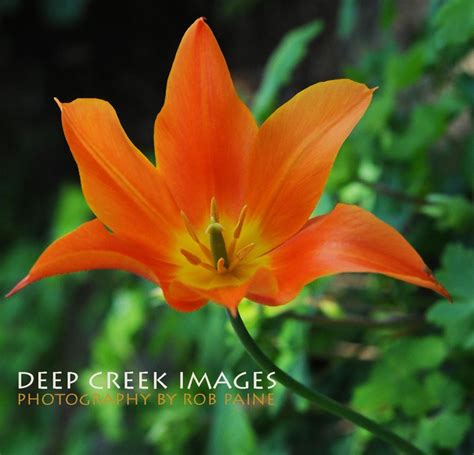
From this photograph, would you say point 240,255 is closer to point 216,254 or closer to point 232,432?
point 216,254

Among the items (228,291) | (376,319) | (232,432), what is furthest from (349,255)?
(232,432)

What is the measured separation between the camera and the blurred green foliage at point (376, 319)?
3.74 ft

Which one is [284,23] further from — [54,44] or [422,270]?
[422,270]

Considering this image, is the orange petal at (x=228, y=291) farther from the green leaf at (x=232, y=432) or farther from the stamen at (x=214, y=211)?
the green leaf at (x=232, y=432)

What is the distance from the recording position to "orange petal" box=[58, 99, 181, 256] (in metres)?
0.73

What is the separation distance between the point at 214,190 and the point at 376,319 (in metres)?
0.59

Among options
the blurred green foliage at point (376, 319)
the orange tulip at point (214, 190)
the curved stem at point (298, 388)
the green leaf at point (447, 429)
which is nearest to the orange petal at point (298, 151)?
the orange tulip at point (214, 190)

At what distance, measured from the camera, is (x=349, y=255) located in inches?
25.5

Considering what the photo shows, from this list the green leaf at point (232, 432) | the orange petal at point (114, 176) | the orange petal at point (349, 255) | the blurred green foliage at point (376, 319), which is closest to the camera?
the orange petal at point (349, 255)

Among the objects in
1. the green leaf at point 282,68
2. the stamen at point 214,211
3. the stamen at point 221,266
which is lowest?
the stamen at point 221,266

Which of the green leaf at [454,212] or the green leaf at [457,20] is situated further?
the green leaf at [454,212]

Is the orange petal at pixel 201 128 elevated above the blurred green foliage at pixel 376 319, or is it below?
below

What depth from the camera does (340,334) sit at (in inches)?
63.1

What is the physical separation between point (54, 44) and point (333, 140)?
10.9ft
